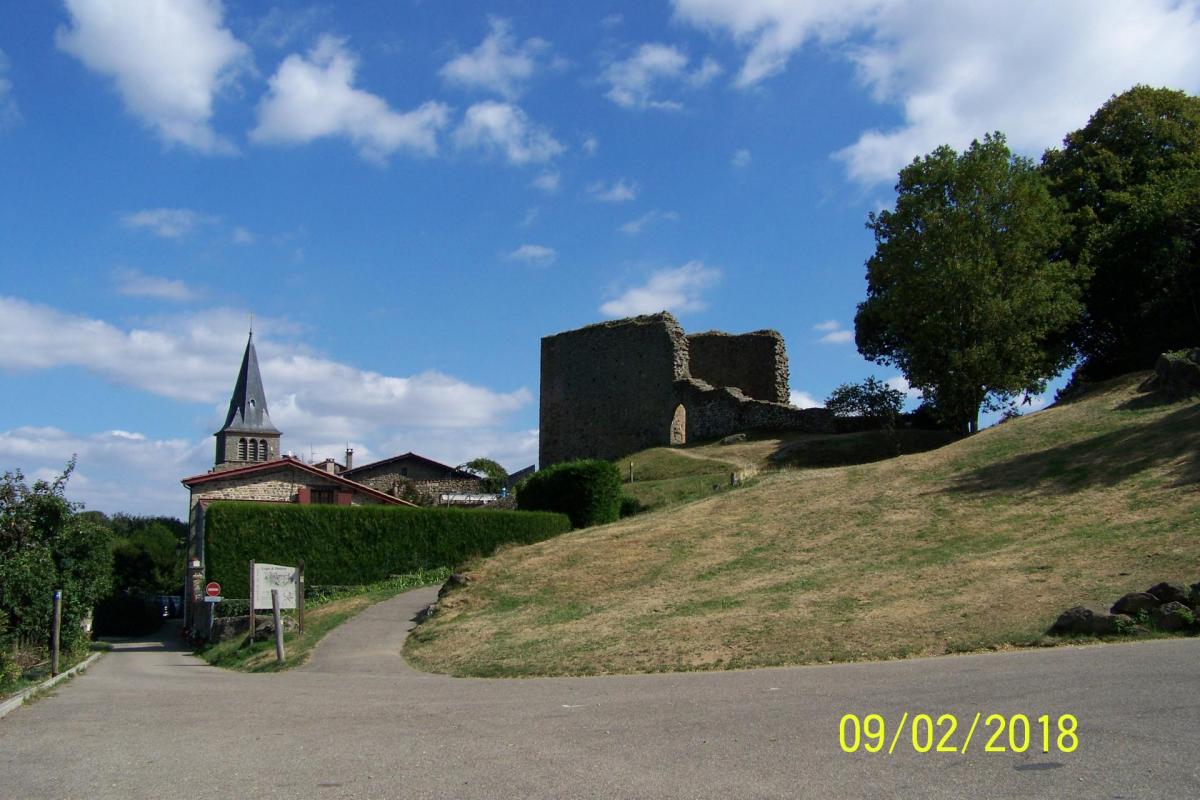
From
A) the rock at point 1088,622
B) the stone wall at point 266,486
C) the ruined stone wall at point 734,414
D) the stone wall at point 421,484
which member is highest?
the ruined stone wall at point 734,414

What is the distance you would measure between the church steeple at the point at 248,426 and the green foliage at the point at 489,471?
34.0 meters

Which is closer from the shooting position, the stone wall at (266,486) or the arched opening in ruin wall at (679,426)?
the stone wall at (266,486)

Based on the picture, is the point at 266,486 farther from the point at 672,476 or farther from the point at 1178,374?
the point at 1178,374

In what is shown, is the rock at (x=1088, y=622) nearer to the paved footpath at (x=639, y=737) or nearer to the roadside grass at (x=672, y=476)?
the paved footpath at (x=639, y=737)

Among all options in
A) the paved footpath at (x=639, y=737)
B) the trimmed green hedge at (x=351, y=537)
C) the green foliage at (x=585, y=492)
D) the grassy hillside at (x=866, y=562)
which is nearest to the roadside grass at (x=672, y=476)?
the green foliage at (x=585, y=492)

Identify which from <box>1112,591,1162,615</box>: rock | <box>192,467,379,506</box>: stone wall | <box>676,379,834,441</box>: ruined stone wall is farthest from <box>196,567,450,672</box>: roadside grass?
<box>676,379,834,441</box>: ruined stone wall

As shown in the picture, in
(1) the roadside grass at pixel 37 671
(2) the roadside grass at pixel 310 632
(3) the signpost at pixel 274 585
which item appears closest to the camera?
(1) the roadside grass at pixel 37 671

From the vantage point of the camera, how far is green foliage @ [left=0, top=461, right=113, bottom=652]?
19.1 meters

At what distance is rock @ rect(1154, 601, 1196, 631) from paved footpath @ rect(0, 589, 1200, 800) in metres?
1.02

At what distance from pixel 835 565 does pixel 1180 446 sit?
8678 mm

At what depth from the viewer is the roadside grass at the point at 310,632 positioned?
60.9 feet

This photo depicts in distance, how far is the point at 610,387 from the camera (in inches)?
1838

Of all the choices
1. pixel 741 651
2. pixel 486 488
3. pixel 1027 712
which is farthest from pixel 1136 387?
pixel 486 488

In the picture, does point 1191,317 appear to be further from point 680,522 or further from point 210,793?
point 210,793
